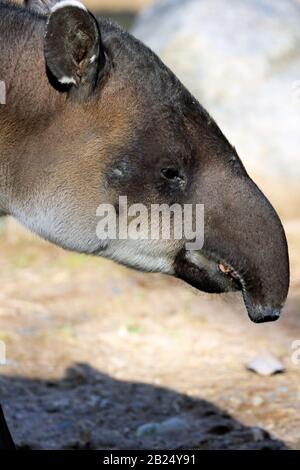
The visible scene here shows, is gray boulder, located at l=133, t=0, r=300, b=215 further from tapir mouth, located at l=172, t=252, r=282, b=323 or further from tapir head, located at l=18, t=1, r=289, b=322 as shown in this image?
tapir head, located at l=18, t=1, r=289, b=322

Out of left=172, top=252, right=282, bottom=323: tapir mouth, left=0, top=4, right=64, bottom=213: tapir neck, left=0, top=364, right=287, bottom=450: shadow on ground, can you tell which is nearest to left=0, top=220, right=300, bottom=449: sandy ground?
left=0, top=364, right=287, bottom=450: shadow on ground

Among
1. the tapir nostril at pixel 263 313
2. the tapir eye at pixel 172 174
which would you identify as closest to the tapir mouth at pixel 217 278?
the tapir nostril at pixel 263 313

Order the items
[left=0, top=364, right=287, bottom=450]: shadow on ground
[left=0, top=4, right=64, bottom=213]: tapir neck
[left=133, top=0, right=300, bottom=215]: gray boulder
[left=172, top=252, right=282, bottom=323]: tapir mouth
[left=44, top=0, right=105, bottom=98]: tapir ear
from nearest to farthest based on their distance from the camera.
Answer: [left=44, top=0, right=105, bottom=98]: tapir ear < [left=0, top=4, right=64, bottom=213]: tapir neck < [left=172, top=252, right=282, bottom=323]: tapir mouth < [left=0, top=364, right=287, bottom=450]: shadow on ground < [left=133, top=0, right=300, bottom=215]: gray boulder

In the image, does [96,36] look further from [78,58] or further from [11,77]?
[11,77]

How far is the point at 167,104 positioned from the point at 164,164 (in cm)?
29

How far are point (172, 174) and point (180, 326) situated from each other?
12.7 ft

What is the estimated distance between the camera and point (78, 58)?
17.5 ft

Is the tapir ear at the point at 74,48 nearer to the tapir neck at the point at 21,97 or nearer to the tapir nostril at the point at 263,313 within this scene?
the tapir neck at the point at 21,97

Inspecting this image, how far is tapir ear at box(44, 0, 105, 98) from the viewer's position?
5.15 meters

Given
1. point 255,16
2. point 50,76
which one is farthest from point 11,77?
point 255,16

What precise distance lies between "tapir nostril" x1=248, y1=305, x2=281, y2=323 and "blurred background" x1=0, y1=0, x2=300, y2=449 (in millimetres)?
374

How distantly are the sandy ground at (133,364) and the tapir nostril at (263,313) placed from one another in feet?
1.22

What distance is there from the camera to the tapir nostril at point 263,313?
5.52m

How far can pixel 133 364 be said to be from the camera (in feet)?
28.3
